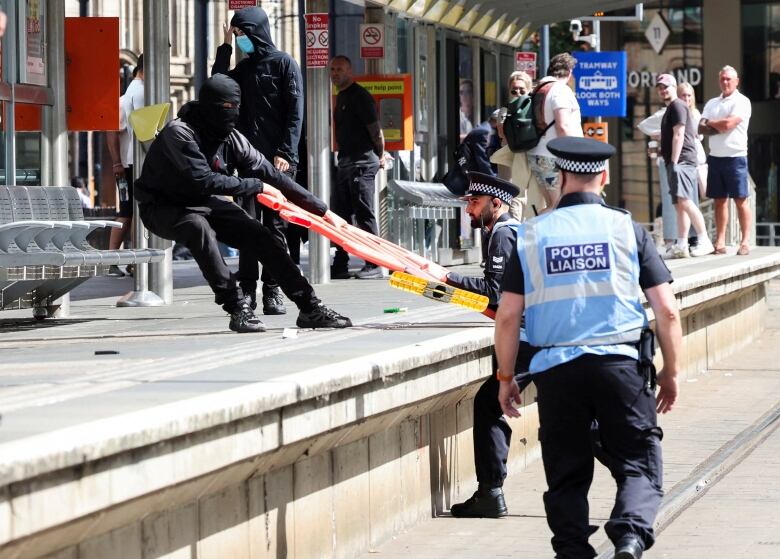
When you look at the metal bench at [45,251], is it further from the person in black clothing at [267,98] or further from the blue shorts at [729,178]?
the blue shorts at [729,178]

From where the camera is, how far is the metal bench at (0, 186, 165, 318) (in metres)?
10.4

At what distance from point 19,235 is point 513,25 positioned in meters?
13.1

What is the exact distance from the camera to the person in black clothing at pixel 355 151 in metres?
17.0

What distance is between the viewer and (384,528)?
27.2 ft

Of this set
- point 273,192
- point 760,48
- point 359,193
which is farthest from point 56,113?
point 760,48

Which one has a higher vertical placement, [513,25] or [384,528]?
[513,25]

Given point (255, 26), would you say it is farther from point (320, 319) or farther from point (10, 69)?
point (320, 319)

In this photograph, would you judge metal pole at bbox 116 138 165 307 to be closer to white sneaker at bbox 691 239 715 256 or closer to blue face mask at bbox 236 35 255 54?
blue face mask at bbox 236 35 255 54

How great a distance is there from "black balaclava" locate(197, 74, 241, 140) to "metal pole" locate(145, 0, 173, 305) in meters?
3.45

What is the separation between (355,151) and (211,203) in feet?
23.4

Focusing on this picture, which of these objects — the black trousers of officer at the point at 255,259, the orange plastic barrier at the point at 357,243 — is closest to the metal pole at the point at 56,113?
the black trousers of officer at the point at 255,259

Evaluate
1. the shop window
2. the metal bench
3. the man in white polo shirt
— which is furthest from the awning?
the shop window

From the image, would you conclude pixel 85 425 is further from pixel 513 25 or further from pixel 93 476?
pixel 513 25

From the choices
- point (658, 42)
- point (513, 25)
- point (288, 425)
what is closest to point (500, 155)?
point (288, 425)
